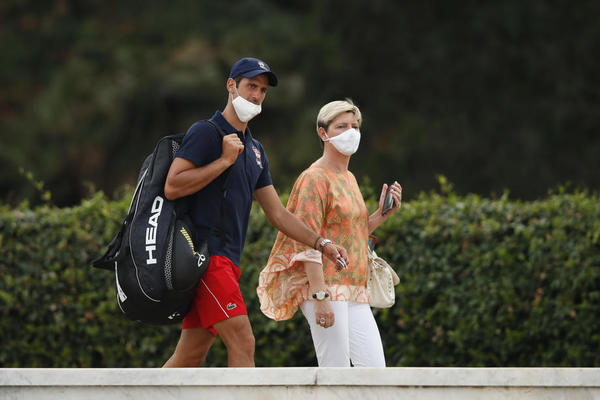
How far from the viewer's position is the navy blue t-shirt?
13.3 ft

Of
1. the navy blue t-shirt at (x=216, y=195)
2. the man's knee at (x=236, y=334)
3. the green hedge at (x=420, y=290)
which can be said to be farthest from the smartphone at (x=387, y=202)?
the green hedge at (x=420, y=290)

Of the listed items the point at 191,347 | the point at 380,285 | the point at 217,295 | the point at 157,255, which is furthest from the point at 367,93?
the point at 157,255

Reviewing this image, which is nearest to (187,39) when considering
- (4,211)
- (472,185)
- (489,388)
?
(472,185)

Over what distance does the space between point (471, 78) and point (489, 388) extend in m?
12.9

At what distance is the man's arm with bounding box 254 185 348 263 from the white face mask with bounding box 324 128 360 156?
0.39 metres

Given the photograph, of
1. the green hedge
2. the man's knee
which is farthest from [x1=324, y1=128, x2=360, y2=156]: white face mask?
the green hedge

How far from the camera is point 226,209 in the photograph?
13.4 ft

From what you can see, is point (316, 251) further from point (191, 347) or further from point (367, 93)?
point (367, 93)

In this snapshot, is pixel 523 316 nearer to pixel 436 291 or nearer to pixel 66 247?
pixel 436 291

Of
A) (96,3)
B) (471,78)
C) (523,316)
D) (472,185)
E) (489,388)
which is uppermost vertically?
(96,3)

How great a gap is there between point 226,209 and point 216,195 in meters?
0.08

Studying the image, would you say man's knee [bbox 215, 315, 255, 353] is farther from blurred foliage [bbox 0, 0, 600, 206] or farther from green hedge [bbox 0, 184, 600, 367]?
blurred foliage [bbox 0, 0, 600, 206]

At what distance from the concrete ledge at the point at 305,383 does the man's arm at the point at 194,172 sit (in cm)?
91

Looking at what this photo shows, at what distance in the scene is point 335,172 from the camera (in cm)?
447
